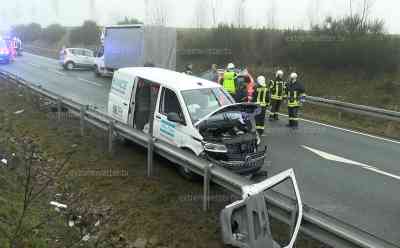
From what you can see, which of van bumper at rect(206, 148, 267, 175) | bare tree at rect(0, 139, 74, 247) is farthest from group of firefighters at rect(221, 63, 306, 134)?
bare tree at rect(0, 139, 74, 247)

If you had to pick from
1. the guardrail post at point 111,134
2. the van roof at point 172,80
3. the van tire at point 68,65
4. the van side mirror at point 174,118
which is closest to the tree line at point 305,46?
the van tire at point 68,65

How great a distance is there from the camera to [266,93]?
13.2 m

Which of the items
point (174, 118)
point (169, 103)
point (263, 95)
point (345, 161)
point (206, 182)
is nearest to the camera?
point (206, 182)

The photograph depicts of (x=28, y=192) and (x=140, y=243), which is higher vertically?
(x=28, y=192)

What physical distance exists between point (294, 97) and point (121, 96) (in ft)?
18.9

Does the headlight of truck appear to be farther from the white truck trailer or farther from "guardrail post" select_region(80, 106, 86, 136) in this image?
the white truck trailer

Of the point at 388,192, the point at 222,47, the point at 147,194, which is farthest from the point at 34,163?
the point at 222,47

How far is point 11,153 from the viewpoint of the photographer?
1003 centimetres

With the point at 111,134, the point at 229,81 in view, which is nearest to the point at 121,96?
the point at 111,134

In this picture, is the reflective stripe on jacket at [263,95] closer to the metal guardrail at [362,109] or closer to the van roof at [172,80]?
the van roof at [172,80]

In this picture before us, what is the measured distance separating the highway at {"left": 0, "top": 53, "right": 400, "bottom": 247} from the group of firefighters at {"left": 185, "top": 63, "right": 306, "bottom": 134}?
0.53 m

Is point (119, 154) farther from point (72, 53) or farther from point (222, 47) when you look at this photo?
point (72, 53)

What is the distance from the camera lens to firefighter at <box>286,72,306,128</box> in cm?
1382

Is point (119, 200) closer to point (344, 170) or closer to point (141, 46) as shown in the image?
point (344, 170)
